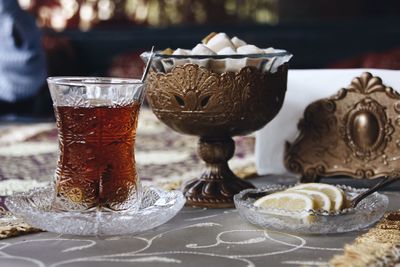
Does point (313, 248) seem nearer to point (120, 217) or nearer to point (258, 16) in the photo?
point (120, 217)

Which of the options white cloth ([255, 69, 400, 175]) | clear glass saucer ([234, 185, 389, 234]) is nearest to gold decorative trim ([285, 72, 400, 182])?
white cloth ([255, 69, 400, 175])

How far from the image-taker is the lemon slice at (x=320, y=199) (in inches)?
33.6

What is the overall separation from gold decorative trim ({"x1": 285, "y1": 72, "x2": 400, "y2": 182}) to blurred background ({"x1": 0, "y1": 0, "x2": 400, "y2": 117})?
149 cm

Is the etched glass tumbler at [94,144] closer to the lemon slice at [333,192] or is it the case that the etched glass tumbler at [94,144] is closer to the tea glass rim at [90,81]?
the tea glass rim at [90,81]

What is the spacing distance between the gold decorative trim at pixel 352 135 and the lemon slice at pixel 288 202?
290mm

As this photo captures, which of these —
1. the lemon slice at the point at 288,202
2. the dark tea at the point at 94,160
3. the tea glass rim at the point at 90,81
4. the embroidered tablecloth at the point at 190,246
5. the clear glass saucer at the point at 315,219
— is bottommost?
the embroidered tablecloth at the point at 190,246

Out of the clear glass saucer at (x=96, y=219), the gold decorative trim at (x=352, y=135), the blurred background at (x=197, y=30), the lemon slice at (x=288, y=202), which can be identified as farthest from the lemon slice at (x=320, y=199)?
the blurred background at (x=197, y=30)

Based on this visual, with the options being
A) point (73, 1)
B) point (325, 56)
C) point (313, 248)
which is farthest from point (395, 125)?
point (73, 1)

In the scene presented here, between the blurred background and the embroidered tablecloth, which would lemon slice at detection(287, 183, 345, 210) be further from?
the blurred background

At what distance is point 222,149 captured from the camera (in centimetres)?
109

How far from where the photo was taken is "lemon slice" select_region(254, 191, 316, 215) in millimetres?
848

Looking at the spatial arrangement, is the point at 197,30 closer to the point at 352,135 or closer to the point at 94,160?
the point at 352,135

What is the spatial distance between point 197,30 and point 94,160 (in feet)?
8.73

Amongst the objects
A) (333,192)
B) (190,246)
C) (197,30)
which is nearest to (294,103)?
(333,192)
